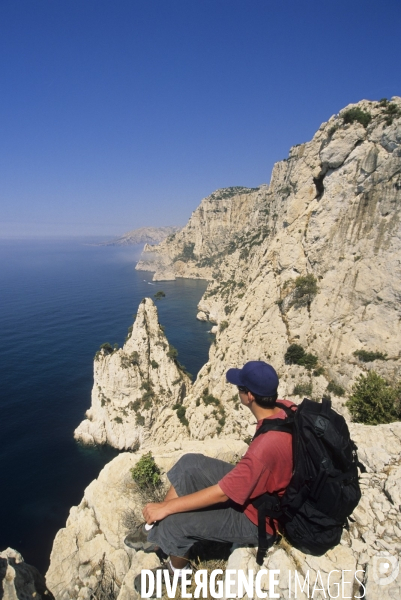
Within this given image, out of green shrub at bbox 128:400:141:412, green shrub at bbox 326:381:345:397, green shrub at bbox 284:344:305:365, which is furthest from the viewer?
green shrub at bbox 128:400:141:412

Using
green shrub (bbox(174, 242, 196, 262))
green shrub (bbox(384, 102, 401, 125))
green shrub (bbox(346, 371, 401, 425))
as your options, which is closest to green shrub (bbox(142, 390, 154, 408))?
green shrub (bbox(346, 371, 401, 425))

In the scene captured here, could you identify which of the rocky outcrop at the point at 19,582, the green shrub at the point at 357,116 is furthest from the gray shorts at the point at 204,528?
the green shrub at the point at 357,116

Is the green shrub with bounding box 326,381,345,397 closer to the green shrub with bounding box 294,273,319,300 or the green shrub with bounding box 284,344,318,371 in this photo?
the green shrub with bounding box 284,344,318,371

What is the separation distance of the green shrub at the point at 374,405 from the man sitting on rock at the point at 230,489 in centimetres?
929

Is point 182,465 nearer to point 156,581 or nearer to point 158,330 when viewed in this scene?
point 156,581

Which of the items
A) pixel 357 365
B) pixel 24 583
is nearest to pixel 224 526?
pixel 24 583

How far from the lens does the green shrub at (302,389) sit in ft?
70.2

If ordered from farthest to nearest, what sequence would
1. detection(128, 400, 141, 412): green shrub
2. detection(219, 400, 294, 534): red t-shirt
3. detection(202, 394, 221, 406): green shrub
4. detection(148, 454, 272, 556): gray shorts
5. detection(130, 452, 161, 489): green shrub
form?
detection(128, 400, 141, 412): green shrub → detection(202, 394, 221, 406): green shrub → detection(130, 452, 161, 489): green shrub → detection(148, 454, 272, 556): gray shorts → detection(219, 400, 294, 534): red t-shirt

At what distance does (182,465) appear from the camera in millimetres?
5328

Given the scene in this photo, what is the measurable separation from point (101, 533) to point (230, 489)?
9.11 meters

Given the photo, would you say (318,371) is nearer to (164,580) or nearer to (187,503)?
(164,580)

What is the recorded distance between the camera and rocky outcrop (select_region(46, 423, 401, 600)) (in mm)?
4641

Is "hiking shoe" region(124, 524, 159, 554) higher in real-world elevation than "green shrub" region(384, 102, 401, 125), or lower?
lower

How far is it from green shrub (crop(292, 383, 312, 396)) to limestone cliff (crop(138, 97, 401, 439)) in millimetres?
102
